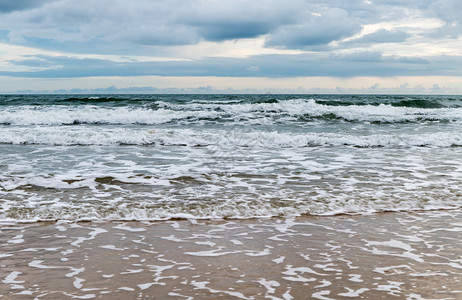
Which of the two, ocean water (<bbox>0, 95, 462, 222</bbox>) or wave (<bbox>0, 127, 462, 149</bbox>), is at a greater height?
wave (<bbox>0, 127, 462, 149</bbox>)

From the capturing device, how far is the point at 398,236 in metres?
4.72

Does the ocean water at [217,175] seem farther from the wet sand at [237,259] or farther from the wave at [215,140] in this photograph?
the wet sand at [237,259]

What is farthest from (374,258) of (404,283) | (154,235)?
(154,235)

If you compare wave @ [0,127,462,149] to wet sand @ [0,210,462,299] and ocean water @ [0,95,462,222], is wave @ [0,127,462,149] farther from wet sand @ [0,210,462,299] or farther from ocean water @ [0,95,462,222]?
wet sand @ [0,210,462,299]

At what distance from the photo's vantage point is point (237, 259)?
3.98m

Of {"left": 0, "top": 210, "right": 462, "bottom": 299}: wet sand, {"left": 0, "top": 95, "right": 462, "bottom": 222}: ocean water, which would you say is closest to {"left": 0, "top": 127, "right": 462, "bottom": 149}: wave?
{"left": 0, "top": 95, "right": 462, "bottom": 222}: ocean water

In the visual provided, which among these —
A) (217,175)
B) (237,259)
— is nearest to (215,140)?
(217,175)

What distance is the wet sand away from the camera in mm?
3322

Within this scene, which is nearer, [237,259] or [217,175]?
[237,259]

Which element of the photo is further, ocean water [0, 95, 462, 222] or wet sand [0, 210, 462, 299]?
ocean water [0, 95, 462, 222]

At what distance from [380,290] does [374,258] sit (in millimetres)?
735

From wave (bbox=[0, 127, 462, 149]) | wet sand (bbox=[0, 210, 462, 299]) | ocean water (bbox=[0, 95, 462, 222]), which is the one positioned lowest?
wet sand (bbox=[0, 210, 462, 299])

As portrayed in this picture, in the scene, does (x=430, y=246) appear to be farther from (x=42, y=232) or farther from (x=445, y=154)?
(x=445, y=154)

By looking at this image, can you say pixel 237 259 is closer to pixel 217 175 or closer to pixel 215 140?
pixel 217 175
